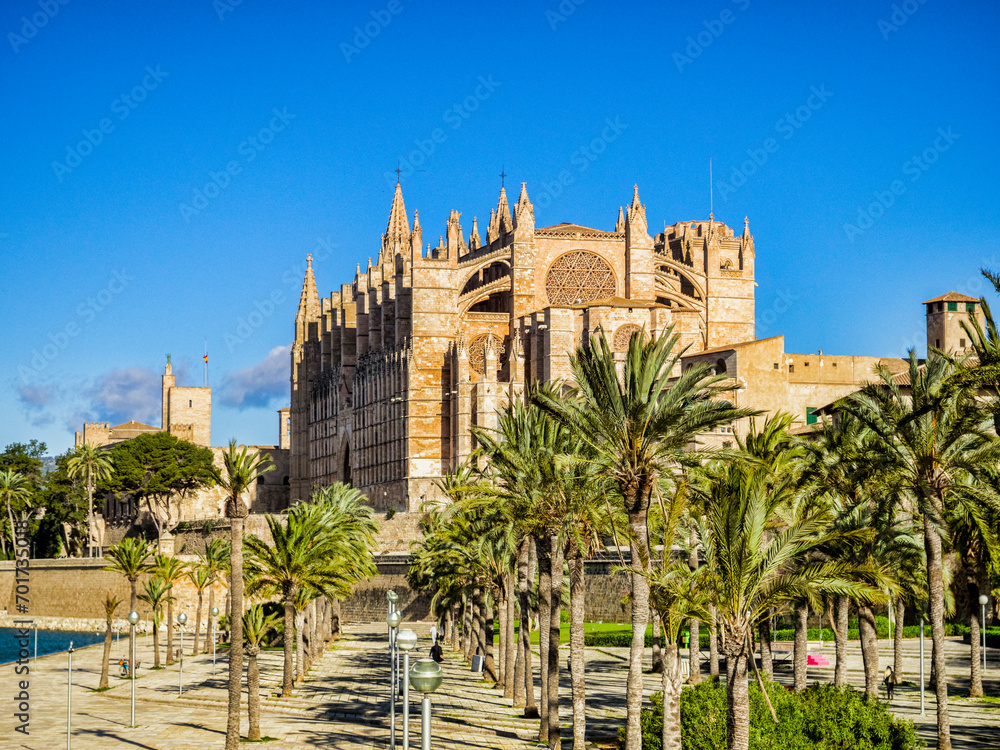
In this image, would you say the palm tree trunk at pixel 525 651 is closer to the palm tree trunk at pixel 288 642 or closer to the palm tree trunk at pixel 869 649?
the palm tree trunk at pixel 288 642

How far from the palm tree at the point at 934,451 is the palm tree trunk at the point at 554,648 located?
19.8 feet

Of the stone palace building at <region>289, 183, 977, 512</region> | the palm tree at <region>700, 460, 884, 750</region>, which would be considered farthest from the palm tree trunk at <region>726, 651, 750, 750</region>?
the stone palace building at <region>289, 183, 977, 512</region>

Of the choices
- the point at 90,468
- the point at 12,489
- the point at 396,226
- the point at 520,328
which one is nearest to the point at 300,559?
the point at 520,328

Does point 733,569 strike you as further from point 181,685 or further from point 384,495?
point 384,495

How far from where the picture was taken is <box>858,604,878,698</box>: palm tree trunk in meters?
26.9

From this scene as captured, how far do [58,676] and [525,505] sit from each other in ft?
77.6

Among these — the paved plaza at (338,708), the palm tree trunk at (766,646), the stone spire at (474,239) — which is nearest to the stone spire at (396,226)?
the stone spire at (474,239)

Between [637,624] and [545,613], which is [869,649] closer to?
[545,613]

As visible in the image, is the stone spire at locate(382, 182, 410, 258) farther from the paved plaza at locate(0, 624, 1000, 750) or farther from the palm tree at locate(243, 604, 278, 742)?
the palm tree at locate(243, 604, 278, 742)

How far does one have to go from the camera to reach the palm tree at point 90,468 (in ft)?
234

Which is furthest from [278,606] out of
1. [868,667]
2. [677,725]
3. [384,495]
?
[677,725]

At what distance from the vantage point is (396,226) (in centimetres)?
8800

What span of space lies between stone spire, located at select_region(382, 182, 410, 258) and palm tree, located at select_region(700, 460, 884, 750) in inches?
2645

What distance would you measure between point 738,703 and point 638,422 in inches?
171
